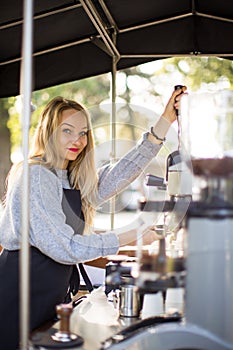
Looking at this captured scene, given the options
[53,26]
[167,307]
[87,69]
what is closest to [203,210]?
[167,307]

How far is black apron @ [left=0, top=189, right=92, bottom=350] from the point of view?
1.79 m

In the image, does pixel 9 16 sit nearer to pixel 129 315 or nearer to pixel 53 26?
pixel 53 26

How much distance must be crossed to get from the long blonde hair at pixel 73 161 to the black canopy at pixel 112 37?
26.6 inches

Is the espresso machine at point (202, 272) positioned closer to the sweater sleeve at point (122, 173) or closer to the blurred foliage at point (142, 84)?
the sweater sleeve at point (122, 173)

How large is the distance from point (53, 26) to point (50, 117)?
0.88m

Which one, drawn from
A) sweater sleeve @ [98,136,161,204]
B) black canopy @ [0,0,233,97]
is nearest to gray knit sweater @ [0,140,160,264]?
sweater sleeve @ [98,136,161,204]

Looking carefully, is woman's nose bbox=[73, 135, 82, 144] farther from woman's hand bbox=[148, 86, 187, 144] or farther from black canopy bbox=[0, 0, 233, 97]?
black canopy bbox=[0, 0, 233, 97]

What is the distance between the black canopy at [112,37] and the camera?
2652mm

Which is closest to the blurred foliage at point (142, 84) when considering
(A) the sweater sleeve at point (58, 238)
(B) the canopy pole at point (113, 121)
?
(B) the canopy pole at point (113, 121)

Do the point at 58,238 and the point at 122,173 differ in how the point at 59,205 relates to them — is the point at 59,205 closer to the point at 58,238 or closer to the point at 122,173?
the point at 58,238

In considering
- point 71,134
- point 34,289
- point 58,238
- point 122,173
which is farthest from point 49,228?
point 122,173

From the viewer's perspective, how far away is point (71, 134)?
195 cm

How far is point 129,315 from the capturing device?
1664 millimetres

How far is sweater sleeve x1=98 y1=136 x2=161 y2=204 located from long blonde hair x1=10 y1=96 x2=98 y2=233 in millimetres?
60
